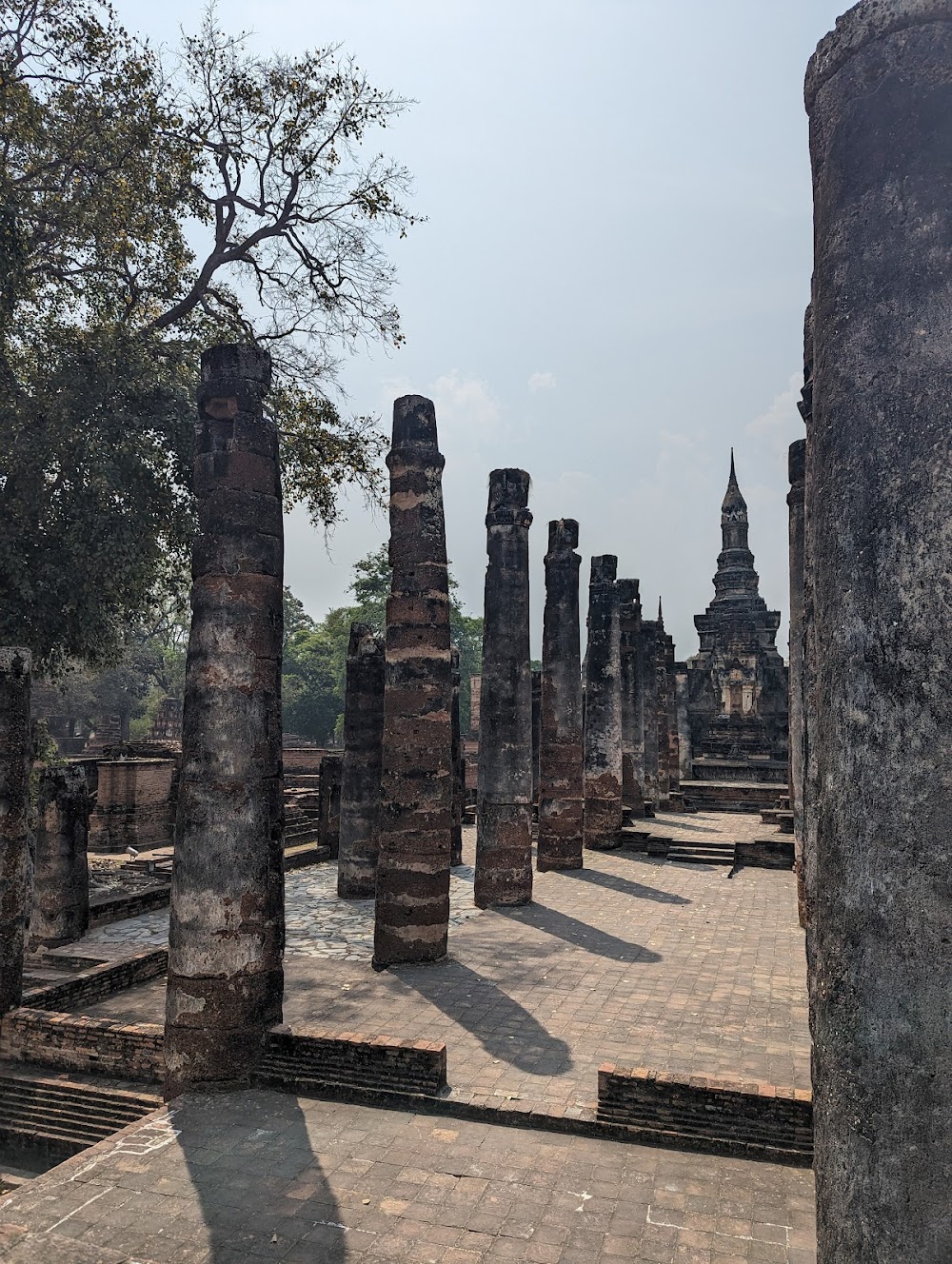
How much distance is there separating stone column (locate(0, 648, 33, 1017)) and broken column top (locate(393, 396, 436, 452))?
4.90 m

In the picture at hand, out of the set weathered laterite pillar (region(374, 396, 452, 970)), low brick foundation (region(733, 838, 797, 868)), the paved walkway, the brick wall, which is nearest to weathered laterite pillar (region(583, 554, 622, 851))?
low brick foundation (region(733, 838, 797, 868))

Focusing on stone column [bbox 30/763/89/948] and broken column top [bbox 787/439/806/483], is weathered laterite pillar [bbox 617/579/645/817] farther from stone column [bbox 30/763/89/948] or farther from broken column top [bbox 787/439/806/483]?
stone column [bbox 30/763/89/948]

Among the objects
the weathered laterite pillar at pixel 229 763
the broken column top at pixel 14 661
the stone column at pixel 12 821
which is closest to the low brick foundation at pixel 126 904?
the stone column at pixel 12 821

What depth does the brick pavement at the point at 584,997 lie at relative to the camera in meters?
7.25

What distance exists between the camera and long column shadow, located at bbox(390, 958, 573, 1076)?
7.43 meters

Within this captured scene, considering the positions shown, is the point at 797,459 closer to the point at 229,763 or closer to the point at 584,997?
the point at 584,997

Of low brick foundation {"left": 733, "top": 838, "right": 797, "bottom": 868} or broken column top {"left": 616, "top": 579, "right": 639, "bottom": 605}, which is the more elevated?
broken column top {"left": 616, "top": 579, "right": 639, "bottom": 605}

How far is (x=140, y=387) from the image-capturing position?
41.0 feet

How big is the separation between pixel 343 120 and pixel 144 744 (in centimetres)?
2112

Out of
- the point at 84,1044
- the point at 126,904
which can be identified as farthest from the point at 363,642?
the point at 84,1044

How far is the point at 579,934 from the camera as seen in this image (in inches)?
464

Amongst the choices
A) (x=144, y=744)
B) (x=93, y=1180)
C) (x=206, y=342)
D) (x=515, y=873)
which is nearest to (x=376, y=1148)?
(x=93, y=1180)

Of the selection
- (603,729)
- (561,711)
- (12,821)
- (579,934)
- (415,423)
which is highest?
(415,423)

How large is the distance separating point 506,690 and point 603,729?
580cm
